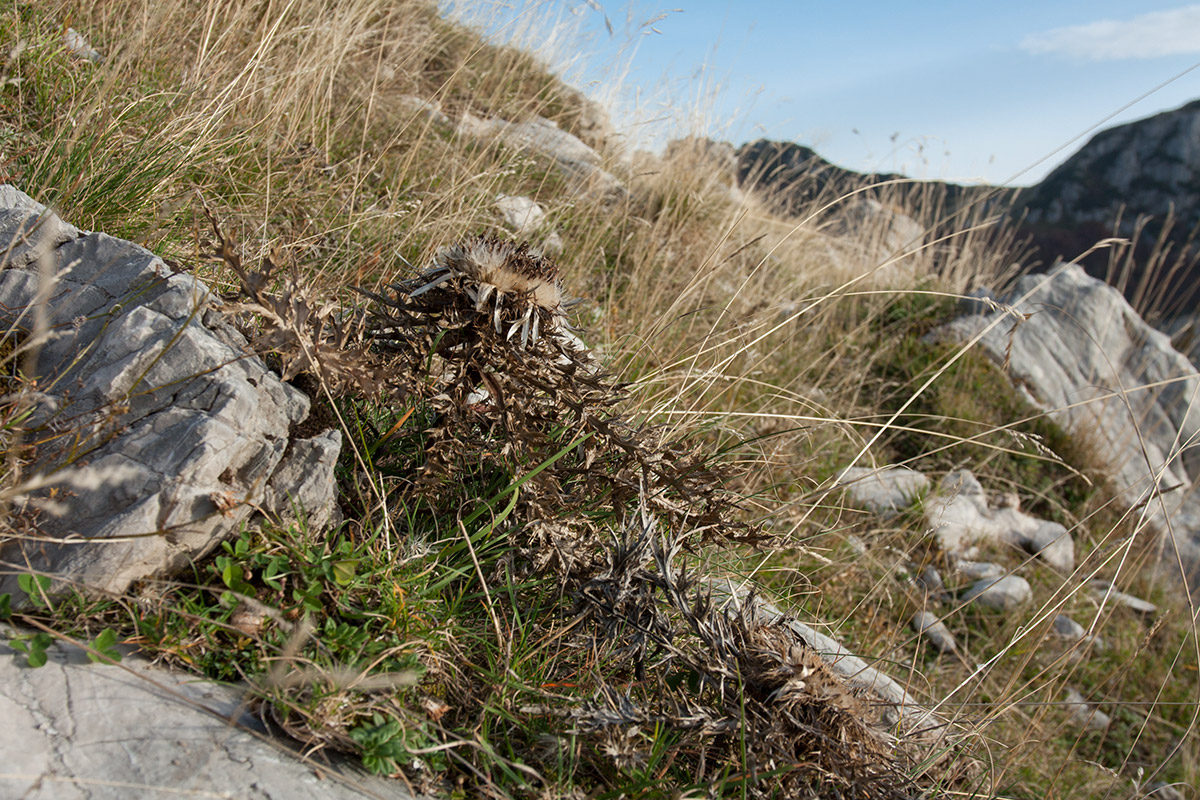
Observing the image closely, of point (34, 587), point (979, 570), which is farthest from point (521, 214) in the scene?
point (979, 570)

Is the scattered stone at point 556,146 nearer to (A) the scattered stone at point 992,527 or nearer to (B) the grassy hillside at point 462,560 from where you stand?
(B) the grassy hillside at point 462,560

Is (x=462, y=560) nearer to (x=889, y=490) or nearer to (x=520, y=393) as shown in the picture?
(x=520, y=393)

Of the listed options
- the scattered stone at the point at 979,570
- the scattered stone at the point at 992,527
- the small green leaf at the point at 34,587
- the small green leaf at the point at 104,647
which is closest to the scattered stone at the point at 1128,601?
the scattered stone at the point at 992,527

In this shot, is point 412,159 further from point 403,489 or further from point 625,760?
point 625,760

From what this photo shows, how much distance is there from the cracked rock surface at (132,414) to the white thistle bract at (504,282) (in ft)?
1.60

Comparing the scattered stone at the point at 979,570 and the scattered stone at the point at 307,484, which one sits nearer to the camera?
the scattered stone at the point at 307,484

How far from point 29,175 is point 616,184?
3574 millimetres

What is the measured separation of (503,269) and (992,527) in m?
4.58

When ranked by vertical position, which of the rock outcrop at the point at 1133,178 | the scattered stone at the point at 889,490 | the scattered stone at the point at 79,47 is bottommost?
the scattered stone at the point at 889,490

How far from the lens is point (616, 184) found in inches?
204

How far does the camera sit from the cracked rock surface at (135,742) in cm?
110

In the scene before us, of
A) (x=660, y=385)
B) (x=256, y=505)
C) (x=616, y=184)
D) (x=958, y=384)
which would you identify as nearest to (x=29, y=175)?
(x=256, y=505)

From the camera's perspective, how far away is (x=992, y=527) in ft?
16.3

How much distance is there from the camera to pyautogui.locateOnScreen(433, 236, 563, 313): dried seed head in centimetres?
172
